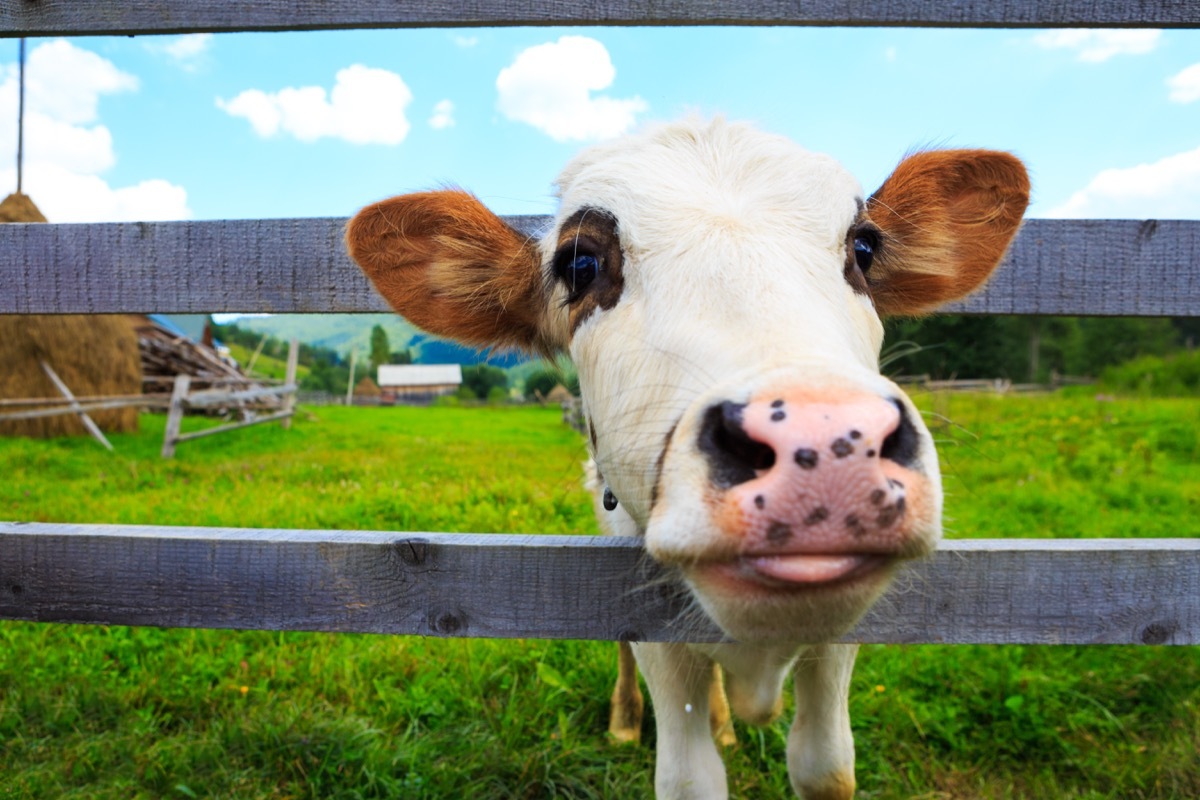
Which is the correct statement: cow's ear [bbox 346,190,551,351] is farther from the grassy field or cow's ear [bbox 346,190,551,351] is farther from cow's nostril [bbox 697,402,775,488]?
cow's nostril [bbox 697,402,775,488]

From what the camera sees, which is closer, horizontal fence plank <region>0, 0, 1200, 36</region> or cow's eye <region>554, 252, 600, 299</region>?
cow's eye <region>554, 252, 600, 299</region>

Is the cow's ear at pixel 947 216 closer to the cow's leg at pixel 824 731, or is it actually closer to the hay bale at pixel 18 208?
the cow's leg at pixel 824 731

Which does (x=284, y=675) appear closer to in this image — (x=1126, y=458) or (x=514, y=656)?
(x=514, y=656)

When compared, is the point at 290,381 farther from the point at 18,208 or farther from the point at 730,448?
the point at 730,448

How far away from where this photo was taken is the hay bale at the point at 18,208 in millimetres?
13562

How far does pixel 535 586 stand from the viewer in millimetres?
1904

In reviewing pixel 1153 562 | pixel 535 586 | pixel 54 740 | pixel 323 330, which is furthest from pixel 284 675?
pixel 323 330

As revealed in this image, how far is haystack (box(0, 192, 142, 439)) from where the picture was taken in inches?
518

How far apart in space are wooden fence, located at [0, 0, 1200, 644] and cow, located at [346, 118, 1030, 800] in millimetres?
192

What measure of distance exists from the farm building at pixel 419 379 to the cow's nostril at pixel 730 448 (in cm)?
6377

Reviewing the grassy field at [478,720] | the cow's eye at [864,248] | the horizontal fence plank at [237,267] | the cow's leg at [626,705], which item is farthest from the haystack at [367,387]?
the cow's eye at [864,248]

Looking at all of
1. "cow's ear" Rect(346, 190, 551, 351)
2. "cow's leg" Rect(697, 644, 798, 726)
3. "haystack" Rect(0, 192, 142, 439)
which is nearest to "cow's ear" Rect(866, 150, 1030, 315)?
"cow's ear" Rect(346, 190, 551, 351)

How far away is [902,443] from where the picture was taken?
1.16m

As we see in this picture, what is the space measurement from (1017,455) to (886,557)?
9.42 metres
